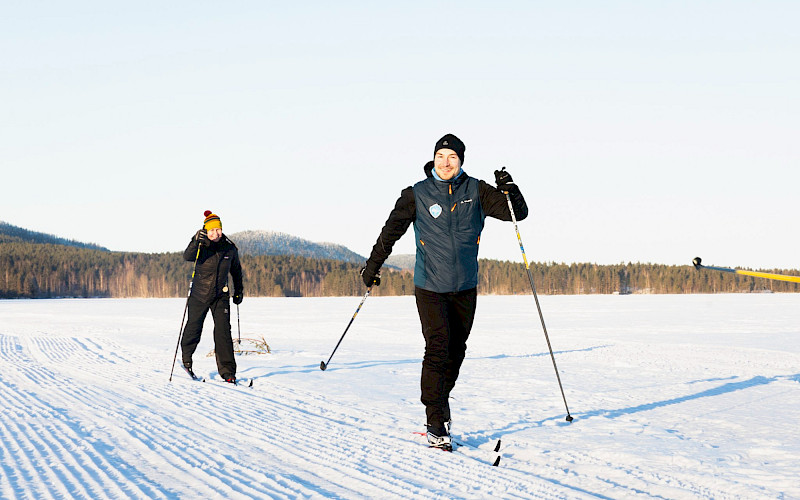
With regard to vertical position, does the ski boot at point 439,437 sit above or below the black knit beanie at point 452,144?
below

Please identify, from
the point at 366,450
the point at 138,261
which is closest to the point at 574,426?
the point at 366,450

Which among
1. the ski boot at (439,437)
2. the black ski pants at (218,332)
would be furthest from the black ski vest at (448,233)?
the black ski pants at (218,332)

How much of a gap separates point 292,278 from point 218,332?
389ft

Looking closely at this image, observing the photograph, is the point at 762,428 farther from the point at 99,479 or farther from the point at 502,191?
the point at 99,479

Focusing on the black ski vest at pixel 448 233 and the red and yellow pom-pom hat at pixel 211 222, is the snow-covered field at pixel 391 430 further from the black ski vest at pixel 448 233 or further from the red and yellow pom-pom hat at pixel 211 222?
the red and yellow pom-pom hat at pixel 211 222

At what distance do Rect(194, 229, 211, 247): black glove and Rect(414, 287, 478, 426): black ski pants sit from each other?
4435 mm

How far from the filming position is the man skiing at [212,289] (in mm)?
A: 8414

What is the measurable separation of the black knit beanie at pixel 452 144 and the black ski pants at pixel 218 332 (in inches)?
188

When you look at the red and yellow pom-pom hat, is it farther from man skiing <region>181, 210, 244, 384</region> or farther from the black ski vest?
the black ski vest

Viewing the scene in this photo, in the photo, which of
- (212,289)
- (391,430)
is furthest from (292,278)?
(391,430)

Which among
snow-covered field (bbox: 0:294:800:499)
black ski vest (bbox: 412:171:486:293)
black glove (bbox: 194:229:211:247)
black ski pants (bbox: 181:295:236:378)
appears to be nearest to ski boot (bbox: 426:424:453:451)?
snow-covered field (bbox: 0:294:800:499)

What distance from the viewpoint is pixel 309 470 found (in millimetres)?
3980

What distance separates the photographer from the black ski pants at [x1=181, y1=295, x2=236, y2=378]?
8.34 meters

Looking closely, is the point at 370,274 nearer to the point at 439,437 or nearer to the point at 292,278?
the point at 439,437
